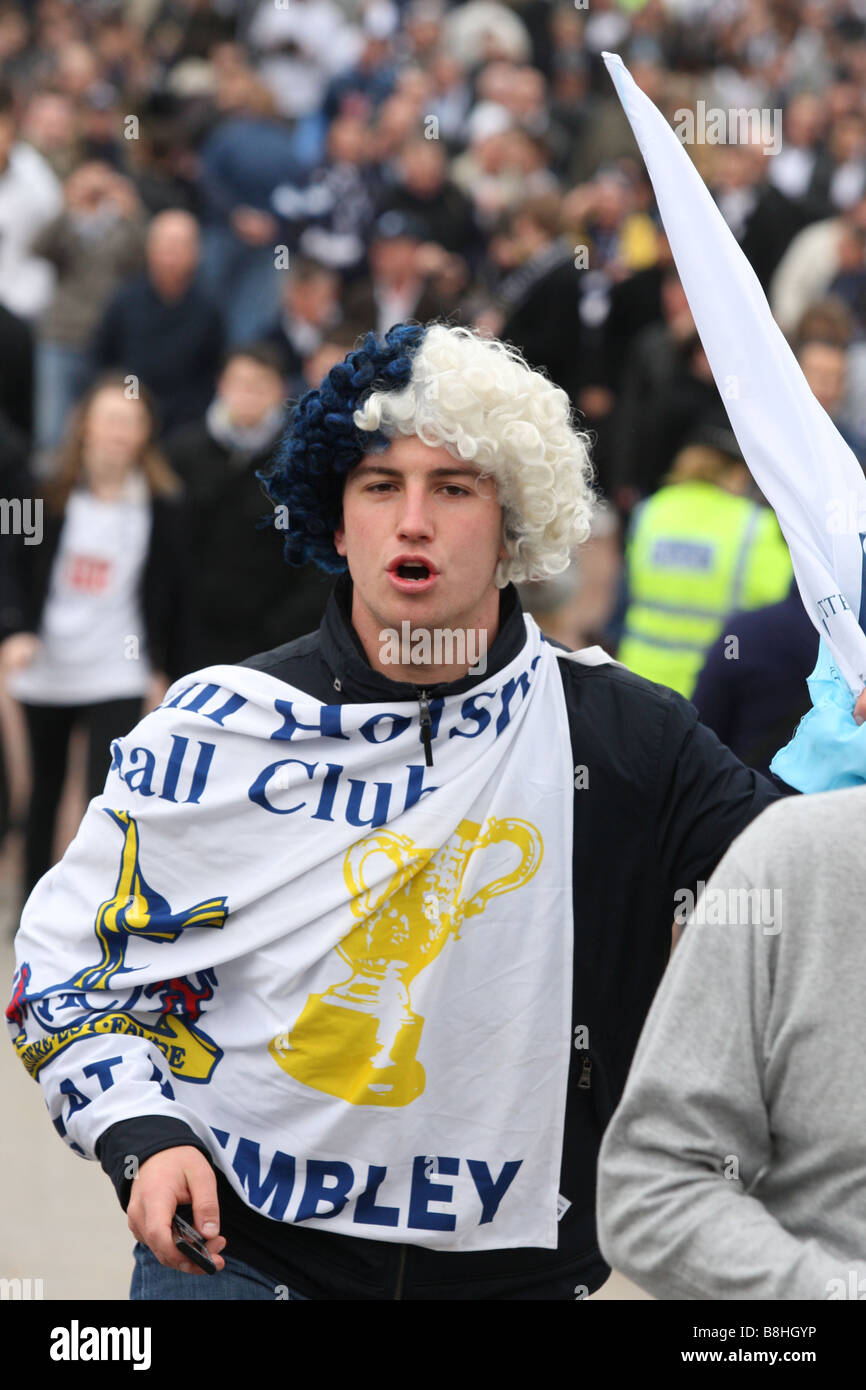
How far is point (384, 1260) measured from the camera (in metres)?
3.05

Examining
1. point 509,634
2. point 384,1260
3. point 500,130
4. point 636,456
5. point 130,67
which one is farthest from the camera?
point 130,67

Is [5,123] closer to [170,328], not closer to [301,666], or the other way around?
[170,328]

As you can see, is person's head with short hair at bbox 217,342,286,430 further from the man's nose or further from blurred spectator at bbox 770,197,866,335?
the man's nose

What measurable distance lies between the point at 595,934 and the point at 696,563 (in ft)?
11.1

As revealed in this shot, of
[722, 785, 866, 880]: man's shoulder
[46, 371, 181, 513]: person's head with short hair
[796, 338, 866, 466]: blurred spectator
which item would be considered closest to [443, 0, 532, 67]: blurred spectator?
[796, 338, 866, 466]: blurred spectator

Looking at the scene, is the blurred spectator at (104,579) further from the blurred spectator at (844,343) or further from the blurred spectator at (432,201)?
the blurred spectator at (432,201)

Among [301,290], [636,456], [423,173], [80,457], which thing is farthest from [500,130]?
[80,457]

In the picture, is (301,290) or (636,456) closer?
(636,456)

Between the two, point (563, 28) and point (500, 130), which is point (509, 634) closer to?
point (500, 130)

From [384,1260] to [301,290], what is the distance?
25.6ft

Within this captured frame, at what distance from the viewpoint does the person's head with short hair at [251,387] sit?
7688 mm

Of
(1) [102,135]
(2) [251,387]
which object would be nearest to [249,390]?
(2) [251,387]

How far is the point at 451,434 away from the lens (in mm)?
3223
